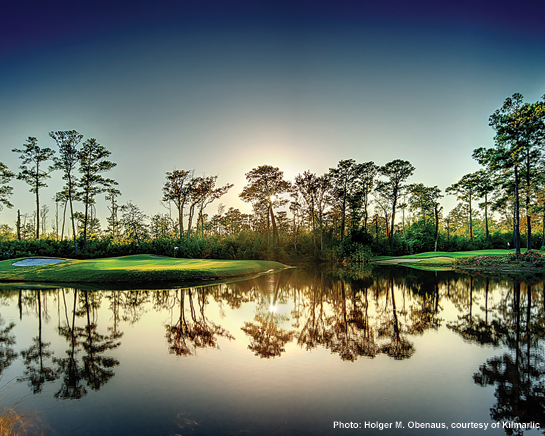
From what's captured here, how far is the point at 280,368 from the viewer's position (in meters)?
5.06

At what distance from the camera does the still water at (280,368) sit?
140 inches

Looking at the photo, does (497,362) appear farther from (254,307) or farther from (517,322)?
(254,307)

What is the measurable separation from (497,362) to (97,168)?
1377 inches

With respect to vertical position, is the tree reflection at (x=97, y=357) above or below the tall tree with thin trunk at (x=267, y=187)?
below

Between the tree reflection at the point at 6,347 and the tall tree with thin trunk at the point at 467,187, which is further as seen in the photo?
the tall tree with thin trunk at the point at 467,187

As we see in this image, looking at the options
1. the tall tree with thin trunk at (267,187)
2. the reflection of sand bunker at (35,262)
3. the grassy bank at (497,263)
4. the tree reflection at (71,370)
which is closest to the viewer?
the tree reflection at (71,370)

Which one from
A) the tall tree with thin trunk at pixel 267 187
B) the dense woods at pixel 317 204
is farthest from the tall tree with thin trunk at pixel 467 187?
the tall tree with thin trunk at pixel 267 187

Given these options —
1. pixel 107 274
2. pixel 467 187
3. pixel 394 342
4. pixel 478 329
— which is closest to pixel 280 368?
pixel 394 342

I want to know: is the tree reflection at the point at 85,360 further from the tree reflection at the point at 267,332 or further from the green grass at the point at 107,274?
the green grass at the point at 107,274

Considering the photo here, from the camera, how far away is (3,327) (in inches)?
320

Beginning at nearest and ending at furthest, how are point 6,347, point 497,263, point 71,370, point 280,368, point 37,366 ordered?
1. point 280,368
2. point 71,370
3. point 37,366
4. point 6,347
5. point 497,263

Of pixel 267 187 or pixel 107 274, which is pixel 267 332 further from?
pixel 267 187

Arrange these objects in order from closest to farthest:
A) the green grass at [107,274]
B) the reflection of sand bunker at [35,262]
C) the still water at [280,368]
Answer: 1. the still water at [280,368]
2. the green grass at [107,274]
3. the reflection of sand bunker at [35,262]

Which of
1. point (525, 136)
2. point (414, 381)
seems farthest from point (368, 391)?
point (525, 136)
